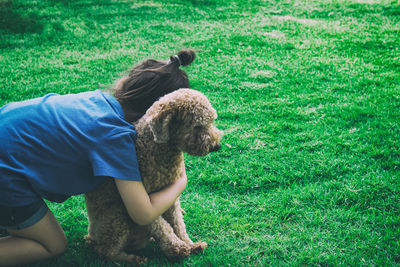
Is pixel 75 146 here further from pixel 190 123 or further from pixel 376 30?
pixel 376 30

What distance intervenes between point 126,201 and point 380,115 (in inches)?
143

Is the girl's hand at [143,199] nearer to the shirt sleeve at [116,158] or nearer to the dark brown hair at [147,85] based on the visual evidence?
the shirt sleeve at [116,158]

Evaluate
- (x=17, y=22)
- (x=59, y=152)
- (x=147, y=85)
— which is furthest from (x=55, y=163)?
(x=17, y=22)

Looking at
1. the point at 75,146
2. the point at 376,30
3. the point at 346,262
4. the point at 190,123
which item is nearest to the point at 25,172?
the point at 75,146

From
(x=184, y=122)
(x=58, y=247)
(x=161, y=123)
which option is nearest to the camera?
(x=161, y=123)

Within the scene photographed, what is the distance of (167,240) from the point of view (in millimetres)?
2580

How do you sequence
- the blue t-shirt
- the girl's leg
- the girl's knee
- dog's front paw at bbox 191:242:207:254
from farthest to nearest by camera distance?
1. dog's front paw at bbox 191:242:207:254
2. the girl's knee
3. the girl's leg
4. the blue t-shirt

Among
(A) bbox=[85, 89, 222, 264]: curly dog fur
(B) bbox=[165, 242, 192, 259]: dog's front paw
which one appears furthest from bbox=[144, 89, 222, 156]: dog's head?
(B) bbox=[165, 242, 192, 259]: dog's front paw

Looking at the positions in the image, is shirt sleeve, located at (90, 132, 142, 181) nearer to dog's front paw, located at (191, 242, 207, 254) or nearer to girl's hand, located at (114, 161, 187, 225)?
girl's hand, located at (114, 161, 187, 225)

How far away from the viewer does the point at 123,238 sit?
2.51 metres

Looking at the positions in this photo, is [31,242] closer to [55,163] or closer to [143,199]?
[55,163]

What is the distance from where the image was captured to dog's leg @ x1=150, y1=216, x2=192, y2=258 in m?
2.57

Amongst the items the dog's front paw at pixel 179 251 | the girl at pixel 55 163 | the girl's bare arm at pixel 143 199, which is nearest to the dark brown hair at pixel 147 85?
the girl at pixel 55 163

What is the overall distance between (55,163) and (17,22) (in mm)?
7475
